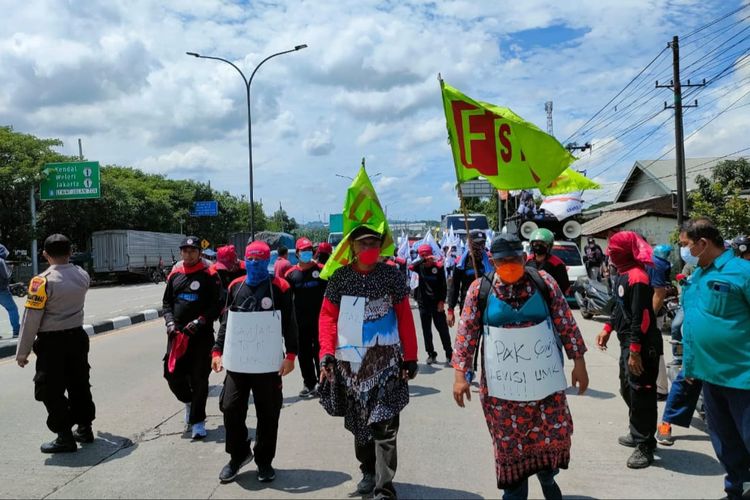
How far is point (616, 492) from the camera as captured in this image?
3.99m

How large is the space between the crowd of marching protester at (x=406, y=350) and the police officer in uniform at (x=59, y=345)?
11mm

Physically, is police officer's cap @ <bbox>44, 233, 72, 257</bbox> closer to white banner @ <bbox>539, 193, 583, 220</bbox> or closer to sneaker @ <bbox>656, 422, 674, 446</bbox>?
sneaker @ <bbox>656, 422, 674, 446</bbox>

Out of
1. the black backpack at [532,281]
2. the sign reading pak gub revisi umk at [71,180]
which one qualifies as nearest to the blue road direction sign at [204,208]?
the sign reading pak gub revisi umk at [71,180]

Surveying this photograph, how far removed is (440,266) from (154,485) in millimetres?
5227

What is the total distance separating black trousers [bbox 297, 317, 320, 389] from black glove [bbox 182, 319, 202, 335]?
6.16 feet

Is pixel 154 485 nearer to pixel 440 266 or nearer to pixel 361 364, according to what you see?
pixel 361 364

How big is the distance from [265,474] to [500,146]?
3147 millimetres

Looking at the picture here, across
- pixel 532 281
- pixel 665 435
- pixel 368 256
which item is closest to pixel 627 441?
pixel 665 435

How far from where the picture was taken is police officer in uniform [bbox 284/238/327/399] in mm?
6980

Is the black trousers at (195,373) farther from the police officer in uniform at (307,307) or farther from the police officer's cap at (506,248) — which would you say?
the police officer's cap at (506,248)

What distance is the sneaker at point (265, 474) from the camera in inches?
169

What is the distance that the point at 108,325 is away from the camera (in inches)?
541

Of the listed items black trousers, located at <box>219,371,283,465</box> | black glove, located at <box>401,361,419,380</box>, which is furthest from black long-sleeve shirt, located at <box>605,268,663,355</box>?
black trousers, located at <box>219,371,283,465</box>

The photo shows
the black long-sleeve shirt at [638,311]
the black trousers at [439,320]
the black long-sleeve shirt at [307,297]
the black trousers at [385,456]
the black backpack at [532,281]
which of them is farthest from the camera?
the black trousers at [439,320]
